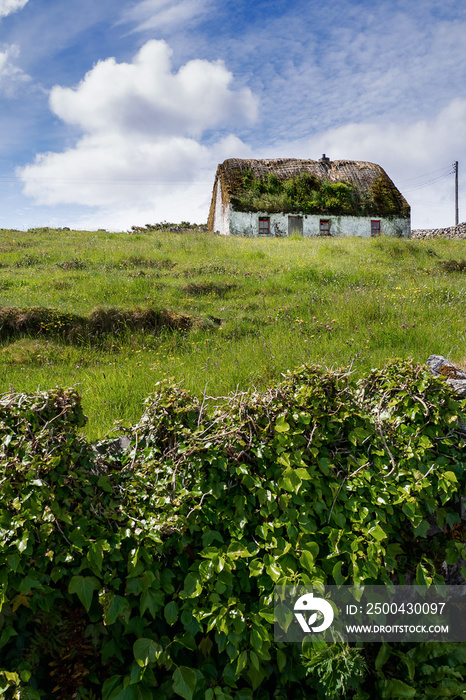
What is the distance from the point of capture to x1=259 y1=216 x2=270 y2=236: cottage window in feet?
96.9

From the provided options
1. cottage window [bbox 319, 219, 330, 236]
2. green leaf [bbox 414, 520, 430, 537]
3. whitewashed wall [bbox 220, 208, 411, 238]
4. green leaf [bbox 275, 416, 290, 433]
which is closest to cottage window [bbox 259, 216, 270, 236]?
whitewashed wall [bbox 220, 208, 411, 238]

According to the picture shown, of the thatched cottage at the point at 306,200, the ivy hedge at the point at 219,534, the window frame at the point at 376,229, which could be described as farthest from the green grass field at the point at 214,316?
the window frame at the point at 376,229

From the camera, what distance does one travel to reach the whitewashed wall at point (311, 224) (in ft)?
95.8

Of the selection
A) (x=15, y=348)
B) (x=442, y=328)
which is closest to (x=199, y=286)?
(x=15, y=348)

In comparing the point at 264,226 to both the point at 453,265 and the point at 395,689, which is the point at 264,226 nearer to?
the point at 453,265

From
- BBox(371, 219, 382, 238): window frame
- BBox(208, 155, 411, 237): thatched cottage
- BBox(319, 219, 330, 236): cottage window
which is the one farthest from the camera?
BBox(371, 219, 382, 238): window frame

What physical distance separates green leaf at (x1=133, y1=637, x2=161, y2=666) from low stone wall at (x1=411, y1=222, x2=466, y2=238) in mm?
33732

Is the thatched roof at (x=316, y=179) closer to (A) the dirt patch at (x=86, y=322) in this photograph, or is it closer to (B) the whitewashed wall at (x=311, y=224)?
(B) the whitewashed wall at (x=311, y=224)

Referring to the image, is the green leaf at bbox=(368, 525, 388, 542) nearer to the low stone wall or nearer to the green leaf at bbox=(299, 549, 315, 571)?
the green leaf at bbox=(299, 549, 315, 571)

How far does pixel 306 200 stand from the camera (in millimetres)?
29953

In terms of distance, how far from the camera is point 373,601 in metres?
2.68

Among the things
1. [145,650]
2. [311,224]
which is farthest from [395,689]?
[311,224]

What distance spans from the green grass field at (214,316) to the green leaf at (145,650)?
1876mm

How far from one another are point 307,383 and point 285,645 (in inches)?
67.3
